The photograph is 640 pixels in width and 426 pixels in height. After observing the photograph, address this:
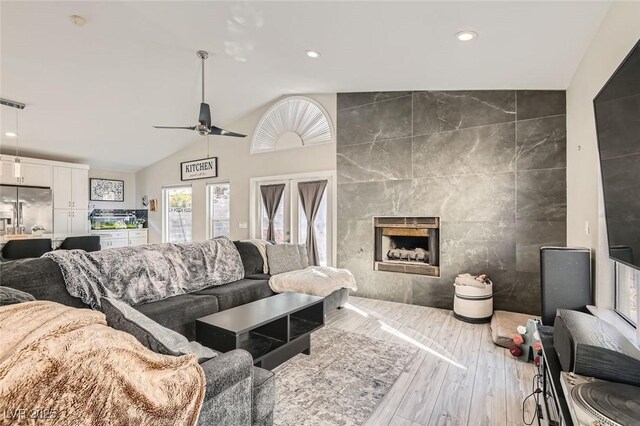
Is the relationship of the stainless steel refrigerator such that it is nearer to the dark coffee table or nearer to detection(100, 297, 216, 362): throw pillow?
the dark coffee table

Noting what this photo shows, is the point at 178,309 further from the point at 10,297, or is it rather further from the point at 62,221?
the point at 62,221

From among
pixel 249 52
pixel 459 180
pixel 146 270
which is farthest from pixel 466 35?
pixel 146 270

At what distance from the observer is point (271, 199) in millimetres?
5879

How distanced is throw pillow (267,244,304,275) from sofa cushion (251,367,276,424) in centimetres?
257

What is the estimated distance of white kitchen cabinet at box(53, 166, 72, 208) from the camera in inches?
243

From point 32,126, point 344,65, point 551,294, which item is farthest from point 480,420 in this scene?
point 32,126

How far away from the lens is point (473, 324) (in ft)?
12.0

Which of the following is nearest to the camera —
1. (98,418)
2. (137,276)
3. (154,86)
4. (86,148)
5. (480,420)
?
(98,418)

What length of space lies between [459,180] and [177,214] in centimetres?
628

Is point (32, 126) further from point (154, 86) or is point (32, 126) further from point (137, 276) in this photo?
point (137, 276)

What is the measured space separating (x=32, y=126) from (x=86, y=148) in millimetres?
1166

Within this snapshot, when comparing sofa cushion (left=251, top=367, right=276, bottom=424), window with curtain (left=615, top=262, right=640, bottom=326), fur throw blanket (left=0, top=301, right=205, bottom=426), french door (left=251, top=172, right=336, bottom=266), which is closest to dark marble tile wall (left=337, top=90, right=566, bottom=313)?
french door (left=251, top=172, right=336, bottom=266)

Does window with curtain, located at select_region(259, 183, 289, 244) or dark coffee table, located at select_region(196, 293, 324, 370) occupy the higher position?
window with curtain, located at select_region(259, 183, 289, 244)

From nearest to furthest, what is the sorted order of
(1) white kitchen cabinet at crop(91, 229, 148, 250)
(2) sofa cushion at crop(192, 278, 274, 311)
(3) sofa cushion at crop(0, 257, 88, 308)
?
(3) sofa cushion at crop(0, 257, 88, 308)
(2) sofa cushion at crop(192, 278, 274, 311)
(1) white kitchen cabinet at crop(91, 229, 148, 250)
